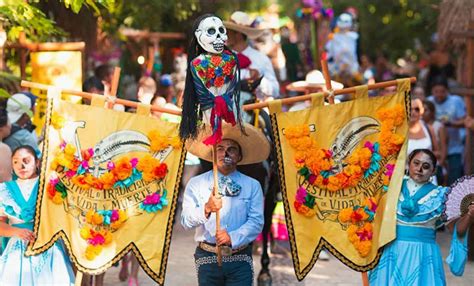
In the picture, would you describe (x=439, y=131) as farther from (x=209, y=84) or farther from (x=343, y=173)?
(x=209, y=84)

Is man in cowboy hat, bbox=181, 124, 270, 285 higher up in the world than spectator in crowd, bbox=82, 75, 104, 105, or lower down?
lower down

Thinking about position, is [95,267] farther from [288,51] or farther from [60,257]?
[288,51]

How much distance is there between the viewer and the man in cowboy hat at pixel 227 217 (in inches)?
313

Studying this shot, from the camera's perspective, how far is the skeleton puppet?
7754mm

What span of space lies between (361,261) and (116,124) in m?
2.23

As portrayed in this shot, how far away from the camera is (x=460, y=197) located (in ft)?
26.8

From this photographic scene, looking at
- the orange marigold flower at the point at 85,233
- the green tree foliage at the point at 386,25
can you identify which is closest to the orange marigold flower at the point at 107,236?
the orange marigold flower at the point at 85,233

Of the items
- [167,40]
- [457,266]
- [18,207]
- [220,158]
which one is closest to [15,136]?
Answer: [18,207]

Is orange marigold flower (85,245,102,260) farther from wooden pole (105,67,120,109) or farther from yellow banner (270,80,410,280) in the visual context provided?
yellow banner (270,80,410,280)

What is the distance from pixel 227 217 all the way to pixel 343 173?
1.03 metres

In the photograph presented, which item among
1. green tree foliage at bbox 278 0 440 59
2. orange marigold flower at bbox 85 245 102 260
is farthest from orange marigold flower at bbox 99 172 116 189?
green tree foliage at bbox 278 0 440 59

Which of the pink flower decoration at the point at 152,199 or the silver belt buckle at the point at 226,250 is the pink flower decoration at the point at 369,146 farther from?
the pink flower decoration at the point at 152,199

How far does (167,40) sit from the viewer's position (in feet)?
63.8

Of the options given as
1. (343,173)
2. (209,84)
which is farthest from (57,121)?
(343,173)
